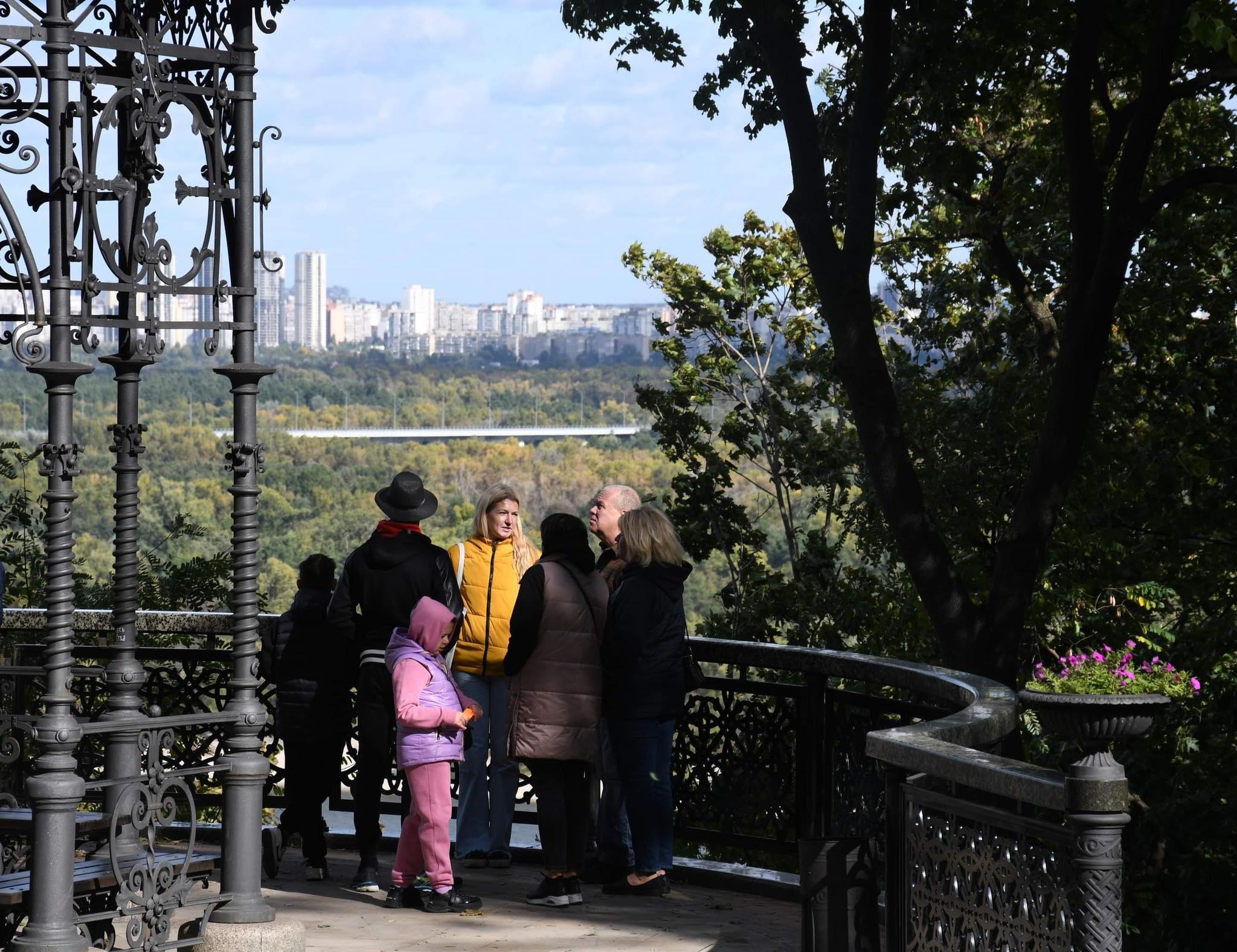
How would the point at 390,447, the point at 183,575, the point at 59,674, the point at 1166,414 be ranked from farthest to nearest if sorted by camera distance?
the point at 390,447
the point at 183,575
the point at 1166,414
the point at 59,674

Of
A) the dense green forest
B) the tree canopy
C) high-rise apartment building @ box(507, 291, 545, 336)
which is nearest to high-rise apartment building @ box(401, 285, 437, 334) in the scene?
high-rise apartment building @ box(507, 291, 545, 336)

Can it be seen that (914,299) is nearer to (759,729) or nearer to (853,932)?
(759,729)

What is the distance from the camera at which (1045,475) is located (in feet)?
33.1

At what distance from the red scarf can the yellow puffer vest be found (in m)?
0.22

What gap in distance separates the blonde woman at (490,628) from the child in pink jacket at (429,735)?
57 cm

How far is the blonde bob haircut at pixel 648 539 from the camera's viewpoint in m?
6.33

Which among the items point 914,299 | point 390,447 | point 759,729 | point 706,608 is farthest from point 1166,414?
point 390,447

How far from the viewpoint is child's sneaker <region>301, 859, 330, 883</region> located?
6.80m

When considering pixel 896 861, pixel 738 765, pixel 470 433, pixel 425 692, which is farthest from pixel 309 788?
pixel 470 433

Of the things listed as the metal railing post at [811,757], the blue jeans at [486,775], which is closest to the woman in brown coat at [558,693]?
the blue jeans at [486,775]

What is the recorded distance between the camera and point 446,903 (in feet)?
20.1

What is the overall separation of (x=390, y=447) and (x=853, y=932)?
65.5 meters

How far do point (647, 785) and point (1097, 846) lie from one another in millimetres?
3205

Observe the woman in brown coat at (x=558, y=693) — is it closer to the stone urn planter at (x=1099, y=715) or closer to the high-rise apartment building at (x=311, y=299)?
the stone urn planter at (x=1099, y=715)
